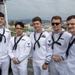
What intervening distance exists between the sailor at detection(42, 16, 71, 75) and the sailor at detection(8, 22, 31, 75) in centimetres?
60

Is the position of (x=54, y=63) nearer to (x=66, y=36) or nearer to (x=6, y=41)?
(x=66, y=36)

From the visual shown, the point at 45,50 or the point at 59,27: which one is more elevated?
the point at 59,27

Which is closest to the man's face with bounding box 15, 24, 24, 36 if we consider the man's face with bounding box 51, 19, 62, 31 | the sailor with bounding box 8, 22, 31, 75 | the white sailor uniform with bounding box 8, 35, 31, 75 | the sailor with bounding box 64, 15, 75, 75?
the sailor with bounding box 8, 22, 31, 75

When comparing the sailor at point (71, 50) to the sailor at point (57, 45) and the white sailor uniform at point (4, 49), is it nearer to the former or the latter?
the sailor at point (57, 45)

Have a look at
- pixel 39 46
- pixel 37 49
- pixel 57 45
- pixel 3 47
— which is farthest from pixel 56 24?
pixel 3 47

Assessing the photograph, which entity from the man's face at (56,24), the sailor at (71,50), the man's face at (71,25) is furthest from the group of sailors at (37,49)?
the man's face at (71,25)

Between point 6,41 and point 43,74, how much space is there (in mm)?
1196

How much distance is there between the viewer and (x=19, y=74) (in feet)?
15.9

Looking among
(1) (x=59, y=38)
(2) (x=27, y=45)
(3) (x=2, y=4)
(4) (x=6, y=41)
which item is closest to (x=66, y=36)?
(1) (x=59, y=38)

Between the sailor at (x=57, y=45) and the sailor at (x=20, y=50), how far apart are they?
1.98ft

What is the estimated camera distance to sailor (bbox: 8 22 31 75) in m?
4.68

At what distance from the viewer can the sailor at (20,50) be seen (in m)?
4.68

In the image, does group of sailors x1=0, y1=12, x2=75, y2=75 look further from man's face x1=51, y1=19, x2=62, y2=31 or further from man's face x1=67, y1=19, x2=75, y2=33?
man's face x1=67, y1=19, x2=75, y2=33

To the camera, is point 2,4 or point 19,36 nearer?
point 19,36
